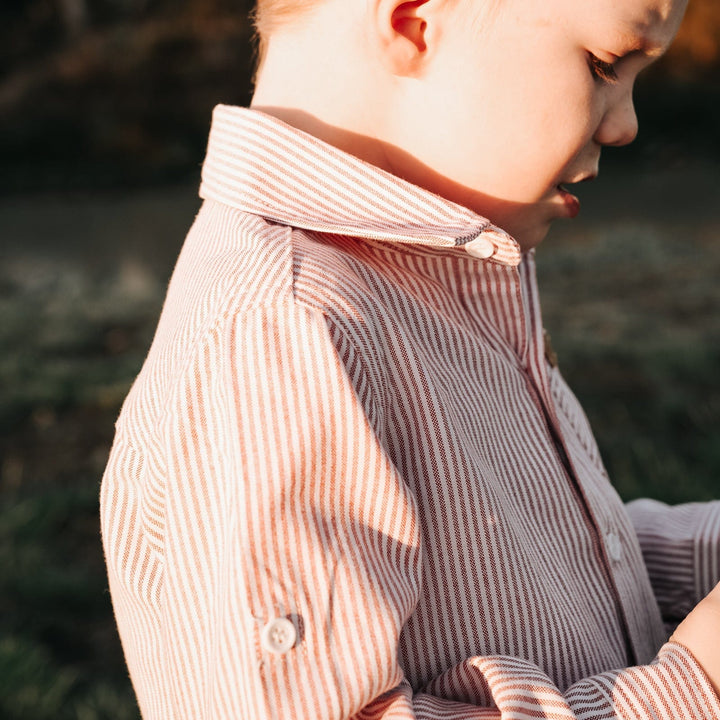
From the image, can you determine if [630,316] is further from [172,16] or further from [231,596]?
[172,16]

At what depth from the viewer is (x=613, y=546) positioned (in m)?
1.20

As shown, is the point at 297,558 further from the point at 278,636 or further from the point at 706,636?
the point at 706,636

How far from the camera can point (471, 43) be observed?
105 cm

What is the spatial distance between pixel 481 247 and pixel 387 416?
281mm

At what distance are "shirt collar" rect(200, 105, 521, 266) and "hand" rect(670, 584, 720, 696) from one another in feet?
1.55

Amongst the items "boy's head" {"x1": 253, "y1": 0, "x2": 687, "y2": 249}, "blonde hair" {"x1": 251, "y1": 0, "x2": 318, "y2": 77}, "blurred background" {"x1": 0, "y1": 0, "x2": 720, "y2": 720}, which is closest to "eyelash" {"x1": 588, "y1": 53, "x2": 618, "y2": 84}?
"boy's head" {"x1": 253, "y1": 0, "x2": 687, "y2": 249}

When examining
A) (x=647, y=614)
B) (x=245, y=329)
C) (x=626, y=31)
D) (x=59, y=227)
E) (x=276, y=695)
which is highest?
(x=626, y=31)

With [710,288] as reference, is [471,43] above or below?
above

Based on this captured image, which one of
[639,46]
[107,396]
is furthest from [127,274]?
[639,46]

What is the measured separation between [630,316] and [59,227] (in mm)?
5411

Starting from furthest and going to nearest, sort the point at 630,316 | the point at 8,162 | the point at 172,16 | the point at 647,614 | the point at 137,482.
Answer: the point at 172,16 → the point at 8,162 → the point at 630,316 → the point at 647,614 → the point at 137,482

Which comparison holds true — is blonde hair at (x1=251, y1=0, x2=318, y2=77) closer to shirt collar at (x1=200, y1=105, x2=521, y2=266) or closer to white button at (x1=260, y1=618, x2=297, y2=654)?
shirt collar at (x1=200, y1=105, x2=521, y2=266)

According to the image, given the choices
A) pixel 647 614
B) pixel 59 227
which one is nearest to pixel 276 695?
pixel 647 614

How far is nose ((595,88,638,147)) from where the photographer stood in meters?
1.14
